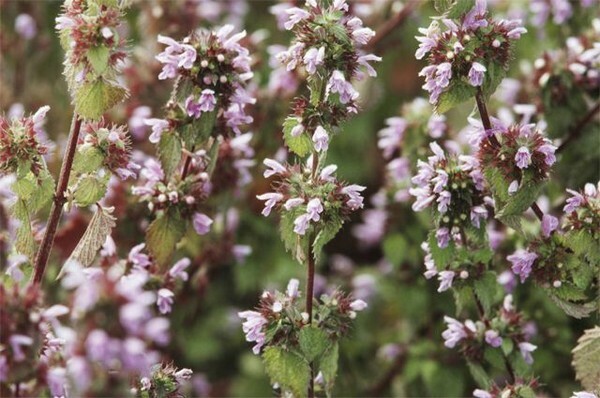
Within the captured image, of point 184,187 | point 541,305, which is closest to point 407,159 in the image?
point 541,305

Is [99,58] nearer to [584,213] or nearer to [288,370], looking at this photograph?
[288,370]

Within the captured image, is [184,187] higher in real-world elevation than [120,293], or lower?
higher

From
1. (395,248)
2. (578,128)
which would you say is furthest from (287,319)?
(578,128)

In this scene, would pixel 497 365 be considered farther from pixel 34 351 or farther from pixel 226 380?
pixel 226 380

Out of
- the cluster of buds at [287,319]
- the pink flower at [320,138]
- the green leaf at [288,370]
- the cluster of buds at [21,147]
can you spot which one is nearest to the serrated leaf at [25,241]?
the cluster of buds at [21,147]

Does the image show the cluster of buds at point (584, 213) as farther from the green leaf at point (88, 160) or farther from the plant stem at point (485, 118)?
the green leaf at point (88, 160)
